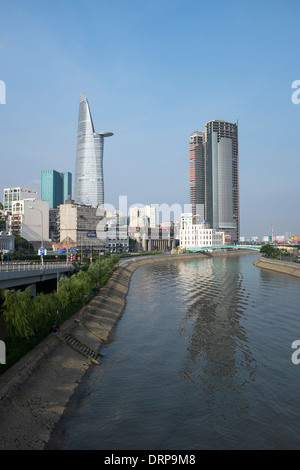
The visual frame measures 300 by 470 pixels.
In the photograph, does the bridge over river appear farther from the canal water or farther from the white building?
the white building

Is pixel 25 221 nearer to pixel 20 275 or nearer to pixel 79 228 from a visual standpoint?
pixel 79 228

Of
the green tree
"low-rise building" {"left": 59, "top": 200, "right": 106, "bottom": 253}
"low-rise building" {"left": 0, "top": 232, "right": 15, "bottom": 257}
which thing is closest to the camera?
the green tree

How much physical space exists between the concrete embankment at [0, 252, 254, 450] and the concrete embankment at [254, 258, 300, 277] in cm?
7961

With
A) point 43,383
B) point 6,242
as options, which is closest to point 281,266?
point 6,242

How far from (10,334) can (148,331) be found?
56.2 feet

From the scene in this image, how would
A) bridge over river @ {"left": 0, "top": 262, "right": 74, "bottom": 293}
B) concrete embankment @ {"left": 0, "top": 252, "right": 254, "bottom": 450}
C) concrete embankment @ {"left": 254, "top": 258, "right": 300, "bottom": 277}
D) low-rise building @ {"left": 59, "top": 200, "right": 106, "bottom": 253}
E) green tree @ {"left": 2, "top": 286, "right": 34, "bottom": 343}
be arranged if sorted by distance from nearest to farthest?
concrete embankment @ {"left": 0, "top": 252, "right": 254, "bottom": 450}
green tree @ {"left": 2, "top": 286, "right": 34, "bottom": 343}
bridge over river @ {"left": 0, "top": 262, "right": 74, "bottom": 293}
concrete embankment @ {"left": 254, "top": 258, "right": 300, "bottom": 277}
low-rise building @ {"left": 59, "top": 200, "right": 106, "bottom": 253}

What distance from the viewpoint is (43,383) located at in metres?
24.8

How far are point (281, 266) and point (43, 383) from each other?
10746 centimetres

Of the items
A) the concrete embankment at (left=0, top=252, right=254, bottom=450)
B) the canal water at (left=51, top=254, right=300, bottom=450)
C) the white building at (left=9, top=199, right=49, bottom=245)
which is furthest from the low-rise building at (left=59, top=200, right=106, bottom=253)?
the concrete embankment at (left=0, top=252, right=254, bottom=450)

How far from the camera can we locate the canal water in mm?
19656

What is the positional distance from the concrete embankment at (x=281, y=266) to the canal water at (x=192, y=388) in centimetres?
5896
